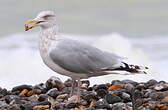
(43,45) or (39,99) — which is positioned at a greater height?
(43,45)

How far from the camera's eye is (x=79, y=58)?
12.6 meters

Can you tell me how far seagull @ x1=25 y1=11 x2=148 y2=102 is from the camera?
492 inches

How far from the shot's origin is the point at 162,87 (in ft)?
44.3

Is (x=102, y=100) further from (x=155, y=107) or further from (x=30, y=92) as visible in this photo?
(x=30, y=92)

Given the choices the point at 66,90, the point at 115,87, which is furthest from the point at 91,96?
the point at 66,90

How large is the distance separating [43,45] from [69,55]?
0.52 metres

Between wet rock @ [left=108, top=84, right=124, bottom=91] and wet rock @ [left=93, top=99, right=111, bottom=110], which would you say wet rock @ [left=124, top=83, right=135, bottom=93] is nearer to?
wet rock @ [left=108, top=84, right=124, bottom=91]

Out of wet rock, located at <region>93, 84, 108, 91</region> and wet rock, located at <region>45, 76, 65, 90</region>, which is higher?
wet rock, located at <region>45, 76, 65, 90</region>

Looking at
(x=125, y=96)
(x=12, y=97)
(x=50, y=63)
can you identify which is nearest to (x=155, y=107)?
(x=125, y=96)

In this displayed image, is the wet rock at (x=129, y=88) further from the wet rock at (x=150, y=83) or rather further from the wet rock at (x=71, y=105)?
the wet rock at (x=71, y=105)

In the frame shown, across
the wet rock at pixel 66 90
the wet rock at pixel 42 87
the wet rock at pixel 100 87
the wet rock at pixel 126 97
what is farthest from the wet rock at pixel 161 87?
→ the wet rock at pixel 42 87

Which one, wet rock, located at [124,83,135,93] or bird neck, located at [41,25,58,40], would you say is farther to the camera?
wet rock, located at [124,83,135,93]

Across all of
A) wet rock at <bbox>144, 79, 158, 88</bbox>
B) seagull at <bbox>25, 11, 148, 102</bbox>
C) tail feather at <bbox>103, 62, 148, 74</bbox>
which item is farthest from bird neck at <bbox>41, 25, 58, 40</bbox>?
Result: wet rock at <bbox>144, 79, 158, 88</bbox>

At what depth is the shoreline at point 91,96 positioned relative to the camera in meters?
12.1
